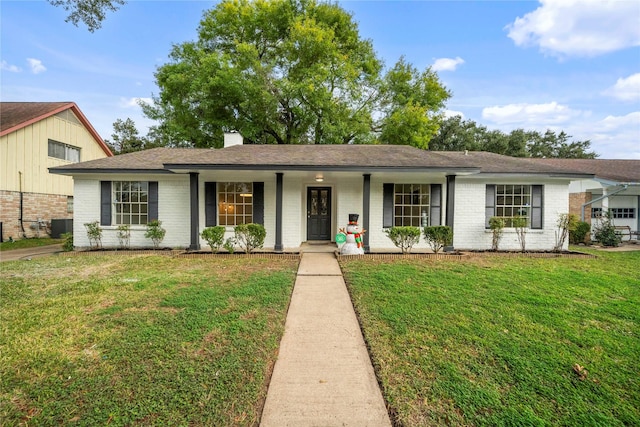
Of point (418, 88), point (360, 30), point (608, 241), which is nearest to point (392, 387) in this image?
point (608, 241)

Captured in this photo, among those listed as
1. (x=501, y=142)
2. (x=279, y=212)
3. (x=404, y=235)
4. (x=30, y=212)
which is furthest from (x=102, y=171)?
(x=501, y=142)

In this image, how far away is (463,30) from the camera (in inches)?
474

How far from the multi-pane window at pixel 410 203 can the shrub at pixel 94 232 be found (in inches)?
390

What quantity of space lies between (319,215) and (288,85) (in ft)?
32.8

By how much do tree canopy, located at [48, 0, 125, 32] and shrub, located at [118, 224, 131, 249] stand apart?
565cm

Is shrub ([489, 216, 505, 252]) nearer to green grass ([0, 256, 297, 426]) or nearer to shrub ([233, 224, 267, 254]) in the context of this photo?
green grass ([0, 256, 297, 426])

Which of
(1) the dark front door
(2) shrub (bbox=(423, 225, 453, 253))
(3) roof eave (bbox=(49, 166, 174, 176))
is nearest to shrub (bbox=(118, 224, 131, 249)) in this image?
(3) roof eave (bbox=(49, 166, 174, 176))

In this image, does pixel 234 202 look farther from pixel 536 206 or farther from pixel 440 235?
pixel 536 206

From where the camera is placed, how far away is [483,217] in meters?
9.34

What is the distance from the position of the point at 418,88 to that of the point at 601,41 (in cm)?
928

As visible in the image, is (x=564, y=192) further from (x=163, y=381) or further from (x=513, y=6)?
(x=163, y=381)

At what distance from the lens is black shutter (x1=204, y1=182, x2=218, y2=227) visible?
928 centimetres

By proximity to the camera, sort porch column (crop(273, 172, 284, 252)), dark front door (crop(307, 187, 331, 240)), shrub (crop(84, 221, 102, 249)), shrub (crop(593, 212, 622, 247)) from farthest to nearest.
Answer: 1. dark front door (crop(307, 187, 331, 240))
2. shrub (crop(593, 212, 622, 247))
3. shrub (crop(84, 221, 102, 249))
4. porch column (crop(273, 172, 284, 252))

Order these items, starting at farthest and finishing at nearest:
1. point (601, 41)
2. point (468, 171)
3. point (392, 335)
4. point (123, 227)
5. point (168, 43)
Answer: point (168, 43) < point (601, 41) < point (123, 227) < point (468, 171) < point (392, 335)
